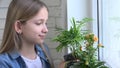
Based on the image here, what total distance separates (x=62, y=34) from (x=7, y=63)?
29cm

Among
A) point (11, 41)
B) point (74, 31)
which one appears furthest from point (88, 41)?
point (11, 41)

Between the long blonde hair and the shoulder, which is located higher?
the long blonde hair

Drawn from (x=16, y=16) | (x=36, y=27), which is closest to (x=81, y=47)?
(x=36, y=27)

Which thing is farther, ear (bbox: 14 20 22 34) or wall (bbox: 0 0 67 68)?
wall (bbox: 0 0 67 68)

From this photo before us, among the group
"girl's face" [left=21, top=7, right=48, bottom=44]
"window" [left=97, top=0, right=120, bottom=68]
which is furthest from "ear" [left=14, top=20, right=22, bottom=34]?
"window" [left=97, top=0, right=120, bottom=68]

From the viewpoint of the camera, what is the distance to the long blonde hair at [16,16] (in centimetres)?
144

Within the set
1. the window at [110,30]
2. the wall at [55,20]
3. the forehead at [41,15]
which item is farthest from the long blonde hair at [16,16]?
the window at [110,30]

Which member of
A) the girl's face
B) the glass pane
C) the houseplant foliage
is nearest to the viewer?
the houseplant foliage

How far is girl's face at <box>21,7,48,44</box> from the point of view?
1426 millimetres

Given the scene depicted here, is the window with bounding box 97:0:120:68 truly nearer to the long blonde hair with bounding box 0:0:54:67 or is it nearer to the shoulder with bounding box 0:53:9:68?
the long blonde hair with bounding box 0:0:54:67

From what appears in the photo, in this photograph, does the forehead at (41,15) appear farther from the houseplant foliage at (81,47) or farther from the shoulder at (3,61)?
the shoulder at (3,61)

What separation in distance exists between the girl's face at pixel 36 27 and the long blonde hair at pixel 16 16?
0.02 meters

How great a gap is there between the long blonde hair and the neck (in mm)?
34

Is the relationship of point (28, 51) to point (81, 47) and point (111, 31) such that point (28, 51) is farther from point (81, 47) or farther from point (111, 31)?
point (111, 31)
